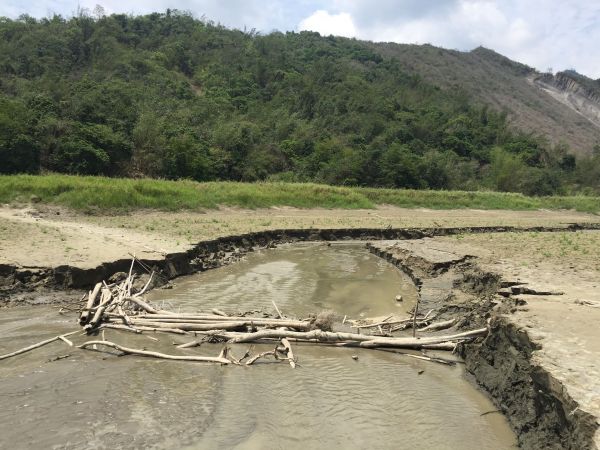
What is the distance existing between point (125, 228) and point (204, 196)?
1055cm

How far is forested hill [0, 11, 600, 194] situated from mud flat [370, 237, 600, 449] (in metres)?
28.5

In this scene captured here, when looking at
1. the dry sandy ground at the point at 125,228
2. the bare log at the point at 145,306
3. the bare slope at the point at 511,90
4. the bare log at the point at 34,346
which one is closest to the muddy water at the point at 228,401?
the bare log at the point at 34,346

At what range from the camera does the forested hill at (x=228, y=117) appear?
3638cm

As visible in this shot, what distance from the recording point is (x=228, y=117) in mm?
62969

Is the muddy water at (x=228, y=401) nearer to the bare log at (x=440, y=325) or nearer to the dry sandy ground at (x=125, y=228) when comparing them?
the bare log at (x=440, y=325)

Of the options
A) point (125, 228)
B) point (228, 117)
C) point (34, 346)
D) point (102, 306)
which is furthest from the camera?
point (228, 117)

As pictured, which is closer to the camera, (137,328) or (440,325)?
(137,328)

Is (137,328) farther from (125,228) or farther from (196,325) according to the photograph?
(125,228)

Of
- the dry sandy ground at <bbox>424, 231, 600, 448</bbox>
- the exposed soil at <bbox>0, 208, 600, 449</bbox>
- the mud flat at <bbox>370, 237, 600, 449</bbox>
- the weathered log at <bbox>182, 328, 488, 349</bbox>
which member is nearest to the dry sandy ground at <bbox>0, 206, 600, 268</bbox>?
the exposed soil at <bbox>0, 208, 600, 449</bbox>

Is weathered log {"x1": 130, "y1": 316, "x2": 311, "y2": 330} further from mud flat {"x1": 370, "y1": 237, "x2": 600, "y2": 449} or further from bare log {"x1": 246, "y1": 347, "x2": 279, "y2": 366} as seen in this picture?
mud flat {"x1": 370, "y1": 237, "x2": 600, "y2": 449}

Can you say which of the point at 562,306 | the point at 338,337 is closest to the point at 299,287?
the point at 338,337

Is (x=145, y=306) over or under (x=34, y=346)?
over

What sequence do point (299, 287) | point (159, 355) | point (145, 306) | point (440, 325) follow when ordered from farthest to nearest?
point (299, 287)
point (440, 325)
point (145, 306)
point (159, 355)

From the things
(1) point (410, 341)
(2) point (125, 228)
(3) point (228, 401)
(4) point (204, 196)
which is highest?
(4) point (204, 196)
